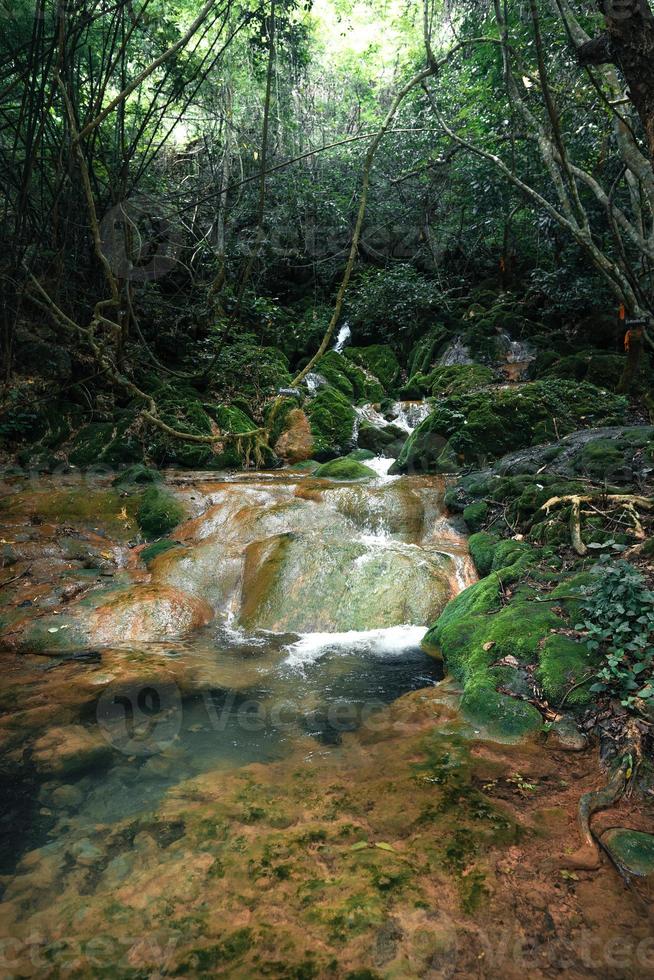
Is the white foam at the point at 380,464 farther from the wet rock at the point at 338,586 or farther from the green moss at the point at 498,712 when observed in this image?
the green moss at the point at 498,712

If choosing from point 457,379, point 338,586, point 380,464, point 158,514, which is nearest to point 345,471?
point 380,464

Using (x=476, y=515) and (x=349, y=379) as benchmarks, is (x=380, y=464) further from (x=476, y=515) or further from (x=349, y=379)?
(x=349, y=379)

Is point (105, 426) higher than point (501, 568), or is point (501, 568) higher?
point (105, 426)

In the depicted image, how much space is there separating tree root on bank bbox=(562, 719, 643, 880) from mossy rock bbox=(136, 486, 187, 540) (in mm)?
6016

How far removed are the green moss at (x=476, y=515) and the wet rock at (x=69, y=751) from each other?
4968mm

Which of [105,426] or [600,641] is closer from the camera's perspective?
[600,641]

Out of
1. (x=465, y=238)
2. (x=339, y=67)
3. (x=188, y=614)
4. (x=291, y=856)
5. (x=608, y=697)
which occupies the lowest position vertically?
(x=188, y=614)

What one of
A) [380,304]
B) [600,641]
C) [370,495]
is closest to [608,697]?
[600,641]

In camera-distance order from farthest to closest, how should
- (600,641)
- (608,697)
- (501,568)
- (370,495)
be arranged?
(370,495), (501,568), (600,641), (608,697)

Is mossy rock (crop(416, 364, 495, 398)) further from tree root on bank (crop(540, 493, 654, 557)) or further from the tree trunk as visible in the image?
the tree trunk

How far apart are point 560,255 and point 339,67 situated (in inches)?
447

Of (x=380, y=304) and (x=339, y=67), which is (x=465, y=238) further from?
(x=339, y=67)

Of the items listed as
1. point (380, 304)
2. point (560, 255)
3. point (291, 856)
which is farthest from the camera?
point (380, 304)

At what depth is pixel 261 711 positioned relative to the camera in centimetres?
390
